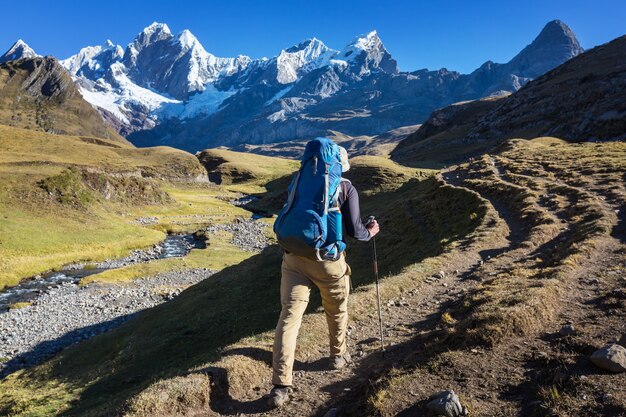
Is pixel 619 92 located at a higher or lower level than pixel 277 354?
higher

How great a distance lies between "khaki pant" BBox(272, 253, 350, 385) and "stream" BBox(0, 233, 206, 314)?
4491 centimetres

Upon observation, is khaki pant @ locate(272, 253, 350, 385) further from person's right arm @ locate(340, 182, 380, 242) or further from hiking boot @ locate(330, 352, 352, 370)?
hiking boot @ locate(330, 352, 352, 370)

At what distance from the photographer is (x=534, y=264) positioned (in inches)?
703

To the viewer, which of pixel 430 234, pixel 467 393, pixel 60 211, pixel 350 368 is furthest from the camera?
pixel 60 211

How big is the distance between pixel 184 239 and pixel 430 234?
59.8 metres

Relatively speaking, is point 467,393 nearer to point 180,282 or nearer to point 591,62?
point 180,282

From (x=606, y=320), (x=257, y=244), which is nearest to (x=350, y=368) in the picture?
(x=606, y=320)

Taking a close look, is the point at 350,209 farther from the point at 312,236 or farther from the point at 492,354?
the point at 492,354

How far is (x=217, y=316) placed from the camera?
28.1m

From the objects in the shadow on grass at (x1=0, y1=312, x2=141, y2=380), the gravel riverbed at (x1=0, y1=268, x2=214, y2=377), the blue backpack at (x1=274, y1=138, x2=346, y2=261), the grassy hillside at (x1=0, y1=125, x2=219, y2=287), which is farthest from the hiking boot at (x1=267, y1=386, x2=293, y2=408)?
the grassy hillside at (x1=0, y1=125, x2=219, y2=287)

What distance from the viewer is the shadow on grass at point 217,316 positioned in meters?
20.1

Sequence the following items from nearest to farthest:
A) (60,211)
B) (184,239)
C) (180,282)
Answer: (180,282), (60,211), (184,239)

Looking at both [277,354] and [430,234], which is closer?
[277,354]

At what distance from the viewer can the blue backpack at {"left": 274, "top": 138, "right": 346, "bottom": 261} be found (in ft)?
29.0
